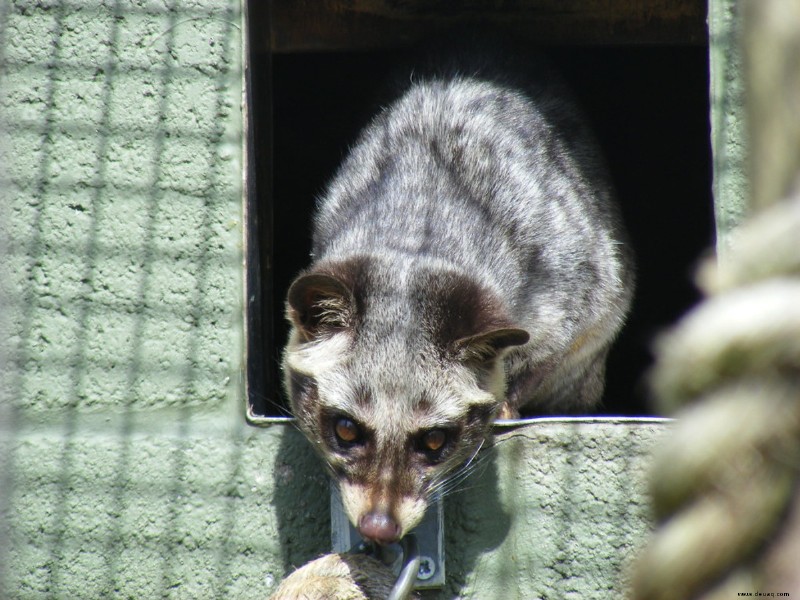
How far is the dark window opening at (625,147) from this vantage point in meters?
5.72

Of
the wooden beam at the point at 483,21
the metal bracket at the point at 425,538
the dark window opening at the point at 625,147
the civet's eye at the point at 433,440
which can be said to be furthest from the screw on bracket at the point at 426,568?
the wooden beam at the point at 483,21

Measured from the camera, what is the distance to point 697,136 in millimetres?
6031

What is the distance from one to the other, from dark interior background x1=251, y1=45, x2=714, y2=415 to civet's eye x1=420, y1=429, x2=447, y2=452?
228 cm

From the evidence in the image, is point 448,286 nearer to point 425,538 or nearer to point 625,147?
point 425,538

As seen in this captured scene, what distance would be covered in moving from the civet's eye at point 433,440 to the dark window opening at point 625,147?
88.7 inches

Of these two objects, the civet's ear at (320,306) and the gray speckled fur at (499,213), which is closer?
the civet's ear at (320,306)

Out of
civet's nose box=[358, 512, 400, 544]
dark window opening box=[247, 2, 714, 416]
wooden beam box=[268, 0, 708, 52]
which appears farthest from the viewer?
dark window opening box=[247, 2, 714, 416]

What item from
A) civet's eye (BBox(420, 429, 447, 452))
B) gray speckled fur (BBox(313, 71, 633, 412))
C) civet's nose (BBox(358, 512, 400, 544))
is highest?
gray speckled fur (BBox(313, 71, 633, 412))

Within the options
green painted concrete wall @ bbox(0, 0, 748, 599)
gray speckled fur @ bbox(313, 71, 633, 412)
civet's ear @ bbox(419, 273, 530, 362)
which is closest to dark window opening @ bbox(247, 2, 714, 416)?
gray speckled fur @ bbox(313, 71, 633, 412)

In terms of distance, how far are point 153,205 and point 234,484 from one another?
3.47 feet

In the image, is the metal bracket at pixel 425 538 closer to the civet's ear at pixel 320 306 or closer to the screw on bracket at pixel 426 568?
the screw on bracket at pixel 426 568

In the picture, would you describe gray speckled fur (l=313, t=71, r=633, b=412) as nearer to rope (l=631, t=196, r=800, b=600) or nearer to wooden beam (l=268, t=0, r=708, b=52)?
wooden beam (l=268, t=0, r=708, b=52)

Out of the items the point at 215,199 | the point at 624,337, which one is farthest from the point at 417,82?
the point at 624,337

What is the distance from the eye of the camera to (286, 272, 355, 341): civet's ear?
3242 millimetres
